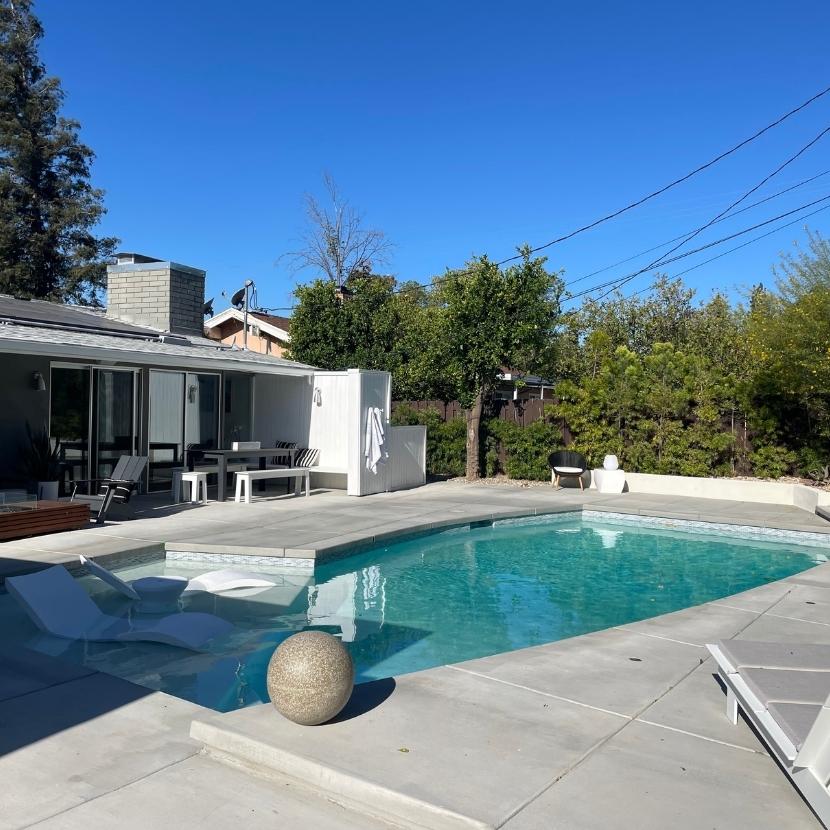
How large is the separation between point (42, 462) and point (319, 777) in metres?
9.50

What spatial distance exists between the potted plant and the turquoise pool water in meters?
3.00

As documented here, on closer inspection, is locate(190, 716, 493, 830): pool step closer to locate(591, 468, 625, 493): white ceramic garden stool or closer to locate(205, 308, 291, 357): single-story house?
locate(591, 468, 625, 493): white ceramic garden stool

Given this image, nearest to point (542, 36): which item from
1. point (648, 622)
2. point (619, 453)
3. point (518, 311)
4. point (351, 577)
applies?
point (518, 311)

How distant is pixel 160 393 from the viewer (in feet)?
45.6

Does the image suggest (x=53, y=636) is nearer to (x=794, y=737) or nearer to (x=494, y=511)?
(x=794, y=737)

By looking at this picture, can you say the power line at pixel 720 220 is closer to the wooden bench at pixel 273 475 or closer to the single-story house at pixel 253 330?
the single-story house at pixel 253 330

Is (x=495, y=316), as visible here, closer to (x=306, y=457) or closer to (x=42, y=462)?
(x=306, y=457)

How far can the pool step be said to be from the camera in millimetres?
3051

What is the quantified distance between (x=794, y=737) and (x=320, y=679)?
2.08 metres

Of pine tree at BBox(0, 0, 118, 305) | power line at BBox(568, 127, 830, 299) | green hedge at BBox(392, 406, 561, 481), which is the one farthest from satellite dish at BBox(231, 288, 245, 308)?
power line at BBox(568, 127, 830, 299)

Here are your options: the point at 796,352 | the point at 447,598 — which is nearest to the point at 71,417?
the point at 447,598

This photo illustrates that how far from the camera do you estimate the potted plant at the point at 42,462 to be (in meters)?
10.8

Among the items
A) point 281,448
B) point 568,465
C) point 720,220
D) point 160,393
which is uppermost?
point 720,220

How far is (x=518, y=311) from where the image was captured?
1620cm
